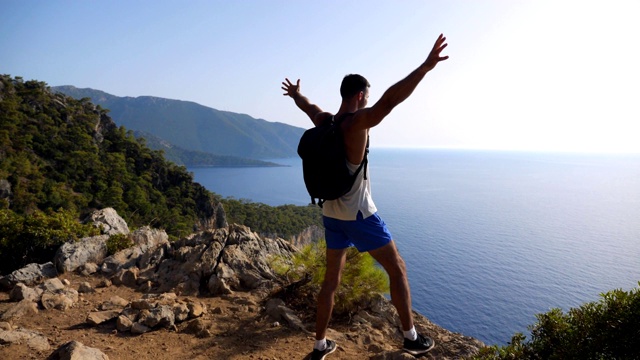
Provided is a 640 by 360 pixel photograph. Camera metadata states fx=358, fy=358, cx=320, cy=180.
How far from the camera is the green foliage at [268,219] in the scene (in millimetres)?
58375

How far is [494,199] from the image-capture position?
112 m

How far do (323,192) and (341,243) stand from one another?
0.52 m

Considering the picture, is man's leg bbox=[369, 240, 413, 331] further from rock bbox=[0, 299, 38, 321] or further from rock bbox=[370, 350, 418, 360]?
rock bbox=[0, 299, 38, 321]

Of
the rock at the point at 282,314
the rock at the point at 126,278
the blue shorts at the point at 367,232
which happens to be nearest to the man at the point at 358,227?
the blue shorts at the point at 367,232

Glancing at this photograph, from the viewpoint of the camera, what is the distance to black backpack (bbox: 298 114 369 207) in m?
2.69

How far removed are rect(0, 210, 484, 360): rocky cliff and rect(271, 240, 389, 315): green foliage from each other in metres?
0.17

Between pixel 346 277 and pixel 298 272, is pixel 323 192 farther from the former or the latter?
pixel 298 272

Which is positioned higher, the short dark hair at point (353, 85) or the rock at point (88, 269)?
the short dark hair at point (353, 85)

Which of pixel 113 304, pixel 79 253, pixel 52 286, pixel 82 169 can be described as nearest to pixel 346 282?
pixel 113 304

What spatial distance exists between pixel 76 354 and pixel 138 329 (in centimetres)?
93

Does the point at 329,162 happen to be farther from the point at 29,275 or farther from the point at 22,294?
the point at 29,275

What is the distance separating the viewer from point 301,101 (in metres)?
3.73

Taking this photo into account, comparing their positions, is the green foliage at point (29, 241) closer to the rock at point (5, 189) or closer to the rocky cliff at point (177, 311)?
the rocky cliff at point (177, 311)

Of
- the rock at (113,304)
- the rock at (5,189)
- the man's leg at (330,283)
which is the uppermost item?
the man's leg at (330,283)
